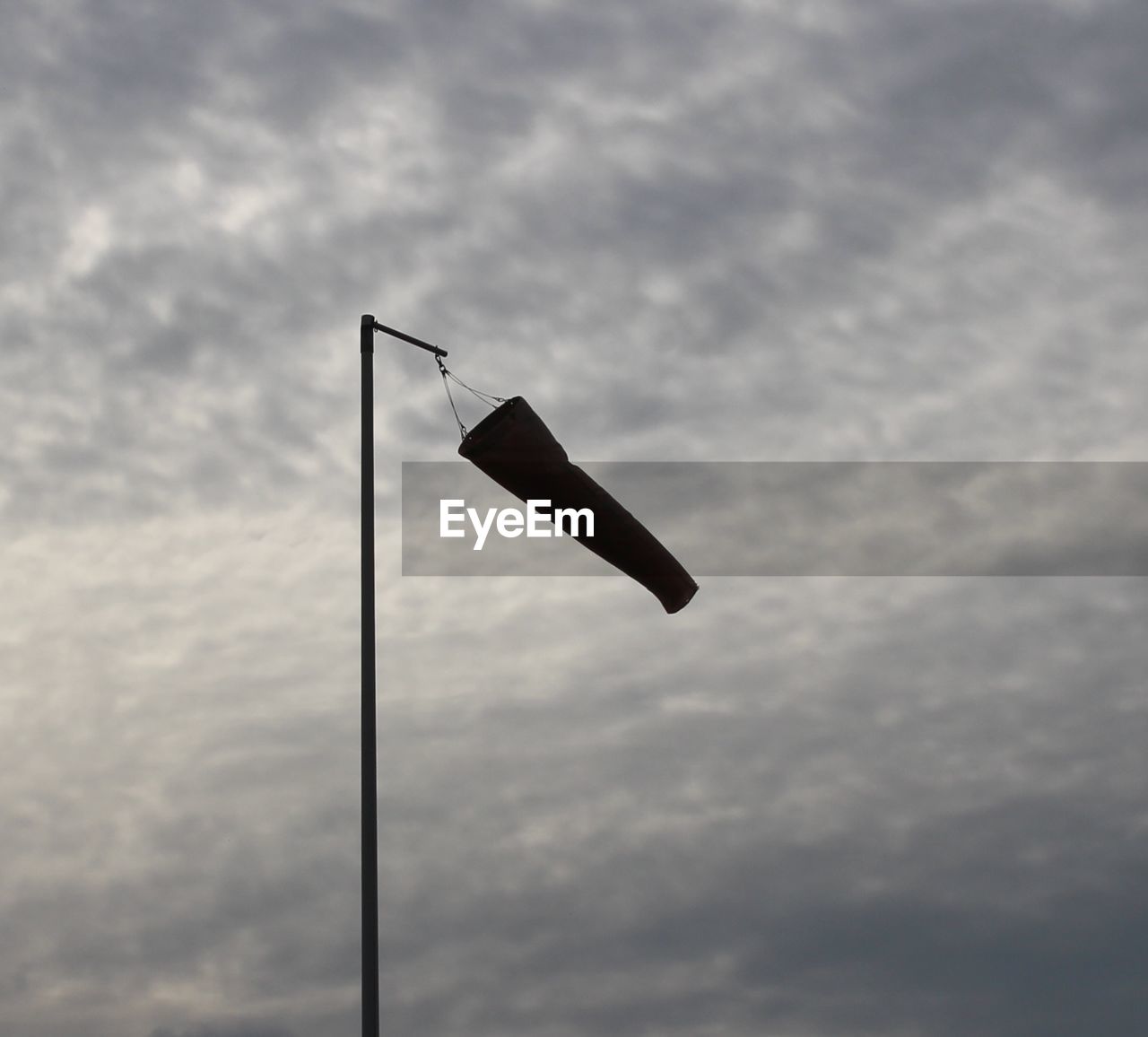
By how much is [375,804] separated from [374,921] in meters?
1.08

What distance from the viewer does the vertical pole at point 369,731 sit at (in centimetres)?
1515

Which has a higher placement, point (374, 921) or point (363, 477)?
point (363, 477)

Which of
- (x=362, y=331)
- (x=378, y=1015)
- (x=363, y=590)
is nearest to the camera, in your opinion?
(x=378, y=1015)

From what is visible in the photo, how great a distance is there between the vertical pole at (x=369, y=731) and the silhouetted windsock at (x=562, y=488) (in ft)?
3.57

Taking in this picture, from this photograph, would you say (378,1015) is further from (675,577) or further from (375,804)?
(675,577)

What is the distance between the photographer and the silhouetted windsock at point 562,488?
16.3 m

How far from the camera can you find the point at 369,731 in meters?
15.9

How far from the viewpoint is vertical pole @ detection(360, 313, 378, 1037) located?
15.1 metres

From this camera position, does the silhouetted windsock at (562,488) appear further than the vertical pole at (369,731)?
Yes

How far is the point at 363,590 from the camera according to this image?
16.2 m

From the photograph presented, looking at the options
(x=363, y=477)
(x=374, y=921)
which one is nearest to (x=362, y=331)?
(x=363, y=477)

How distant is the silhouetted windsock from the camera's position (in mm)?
16344

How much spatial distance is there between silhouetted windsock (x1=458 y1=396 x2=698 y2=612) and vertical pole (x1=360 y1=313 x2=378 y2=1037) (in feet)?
3.57

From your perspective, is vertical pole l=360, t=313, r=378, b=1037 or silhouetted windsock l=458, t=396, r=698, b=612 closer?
vertical pole l=360, t=313, r=378, b=1037
